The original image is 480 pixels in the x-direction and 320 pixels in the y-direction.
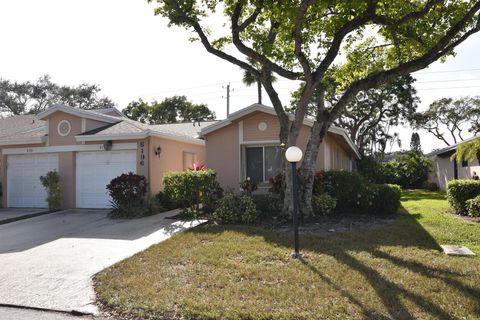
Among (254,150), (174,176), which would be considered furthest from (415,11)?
(174,176)

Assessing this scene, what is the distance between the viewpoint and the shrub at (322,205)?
10.9 m

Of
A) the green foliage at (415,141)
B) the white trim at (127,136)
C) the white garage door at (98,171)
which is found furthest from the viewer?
the green foliage at (415,141)

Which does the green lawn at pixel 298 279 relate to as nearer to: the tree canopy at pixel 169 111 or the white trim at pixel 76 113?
the white trim at pixel 76 113

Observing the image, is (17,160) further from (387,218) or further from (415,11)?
(415,11)

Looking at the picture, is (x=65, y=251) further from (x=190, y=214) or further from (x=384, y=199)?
(x=384, y=199)

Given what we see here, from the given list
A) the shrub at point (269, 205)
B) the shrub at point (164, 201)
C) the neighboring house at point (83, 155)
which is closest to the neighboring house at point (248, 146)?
the neighboring house at point (83, 155)

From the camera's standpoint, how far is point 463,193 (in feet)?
39.6

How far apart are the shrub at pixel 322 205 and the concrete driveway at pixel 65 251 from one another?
10.9ft

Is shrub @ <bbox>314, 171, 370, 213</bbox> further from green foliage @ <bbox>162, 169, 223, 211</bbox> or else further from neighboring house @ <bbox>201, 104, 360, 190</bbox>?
green foliage @ <bbox>162, 169, 223, 211</bbox>

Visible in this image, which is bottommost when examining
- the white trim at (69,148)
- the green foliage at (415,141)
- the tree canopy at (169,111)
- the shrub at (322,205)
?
the shrub at (322,205)

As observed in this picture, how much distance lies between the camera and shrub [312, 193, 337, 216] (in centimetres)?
1088

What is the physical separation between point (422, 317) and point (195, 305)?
8.48 feet

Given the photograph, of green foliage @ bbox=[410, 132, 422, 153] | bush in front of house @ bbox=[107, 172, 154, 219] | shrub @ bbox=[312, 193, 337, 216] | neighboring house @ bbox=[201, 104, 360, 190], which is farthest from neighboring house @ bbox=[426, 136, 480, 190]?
green foliage @ bbox=[410, 132, 422, 153]

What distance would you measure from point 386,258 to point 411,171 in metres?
27.4
